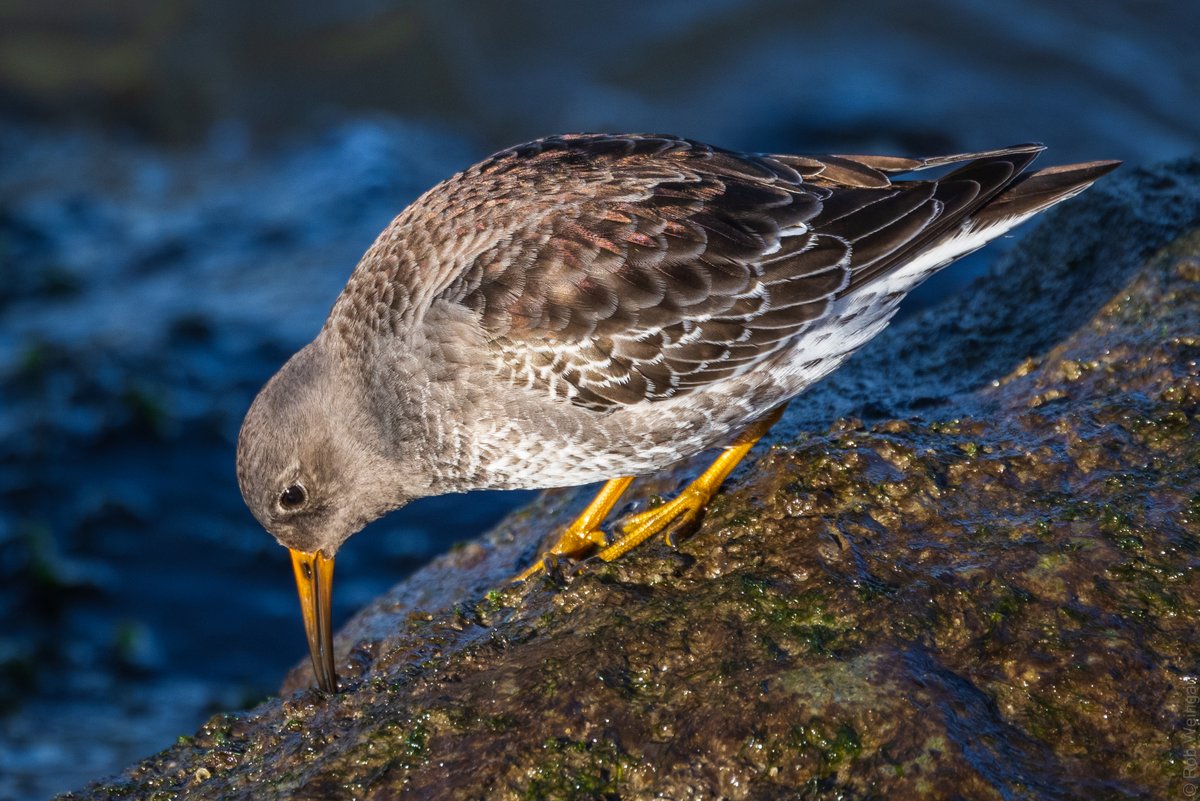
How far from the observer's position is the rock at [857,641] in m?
4.00

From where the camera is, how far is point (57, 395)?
33.7ft

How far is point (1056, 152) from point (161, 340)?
1079 centimetres

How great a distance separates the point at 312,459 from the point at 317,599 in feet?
2.59

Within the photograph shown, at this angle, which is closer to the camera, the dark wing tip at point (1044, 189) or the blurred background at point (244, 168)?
the dark wing tip at point (1044, 189)

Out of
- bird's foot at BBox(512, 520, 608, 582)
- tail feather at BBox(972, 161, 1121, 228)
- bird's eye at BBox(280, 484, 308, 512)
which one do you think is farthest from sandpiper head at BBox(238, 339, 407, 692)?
tail feather at BBox(972, 161, 1121, 228)

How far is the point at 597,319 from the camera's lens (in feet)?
17.5

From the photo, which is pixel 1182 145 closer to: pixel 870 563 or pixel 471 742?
pixel 870 563

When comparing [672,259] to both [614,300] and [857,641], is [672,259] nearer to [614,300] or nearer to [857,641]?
[614,300]

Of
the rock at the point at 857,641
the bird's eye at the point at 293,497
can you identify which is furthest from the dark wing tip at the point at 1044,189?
the bird's eye at the point at 293,497

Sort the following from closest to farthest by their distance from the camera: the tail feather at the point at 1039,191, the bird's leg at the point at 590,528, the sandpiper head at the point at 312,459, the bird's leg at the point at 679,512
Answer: the bird's leg at the point at 679,512 → the tail feather at the point at 1039,191 → the sandpiper head at the point at 312,459 → the bird's leg at the point at 590,528

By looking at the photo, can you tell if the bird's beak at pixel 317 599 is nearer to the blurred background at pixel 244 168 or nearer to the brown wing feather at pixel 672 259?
the brown wing feather at pixel 672 259

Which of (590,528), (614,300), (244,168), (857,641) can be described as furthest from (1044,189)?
(244,168)

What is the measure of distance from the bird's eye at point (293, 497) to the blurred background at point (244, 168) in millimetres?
2936

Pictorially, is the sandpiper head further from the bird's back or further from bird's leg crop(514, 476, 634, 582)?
bird's leg crop(514, 476, 634, 582)
